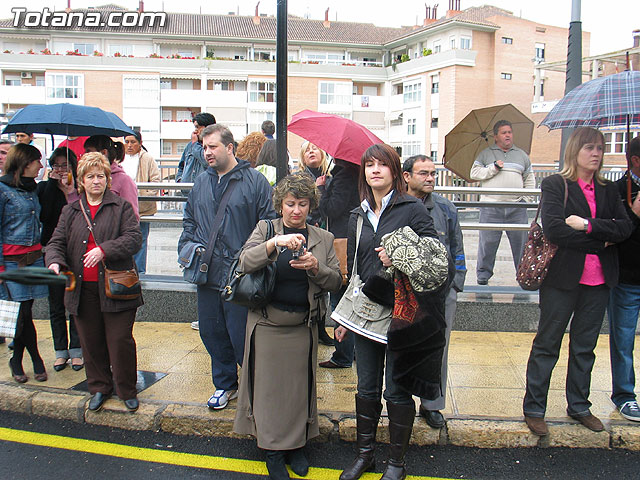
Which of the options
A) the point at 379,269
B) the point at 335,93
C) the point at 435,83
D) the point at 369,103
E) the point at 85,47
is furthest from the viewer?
the point at 85,47

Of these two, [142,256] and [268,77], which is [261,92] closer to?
[268,77]


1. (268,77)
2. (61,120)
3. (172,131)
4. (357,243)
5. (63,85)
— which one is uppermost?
(268,77)

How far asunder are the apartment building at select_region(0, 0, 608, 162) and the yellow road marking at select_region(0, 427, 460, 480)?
48.3 metres

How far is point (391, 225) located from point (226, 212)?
4.60ft

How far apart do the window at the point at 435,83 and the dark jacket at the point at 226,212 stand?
5295cm

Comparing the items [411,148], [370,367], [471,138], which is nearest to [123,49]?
[411,148]

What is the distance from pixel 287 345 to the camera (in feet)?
11.8

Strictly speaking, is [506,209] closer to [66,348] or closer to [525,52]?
[66,348]

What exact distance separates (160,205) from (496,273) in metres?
5.11

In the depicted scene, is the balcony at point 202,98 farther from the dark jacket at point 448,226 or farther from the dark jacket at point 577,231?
the dark jacket at point 577,231

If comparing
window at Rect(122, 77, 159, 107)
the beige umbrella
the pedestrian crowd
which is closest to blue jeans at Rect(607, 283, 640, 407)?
the pedestrian crowd

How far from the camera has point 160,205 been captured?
8.60m

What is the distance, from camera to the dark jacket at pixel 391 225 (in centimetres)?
332

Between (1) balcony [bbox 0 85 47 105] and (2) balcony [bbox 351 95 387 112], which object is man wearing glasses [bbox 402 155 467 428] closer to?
(2) balcony [bbox 351 95 387 112]
